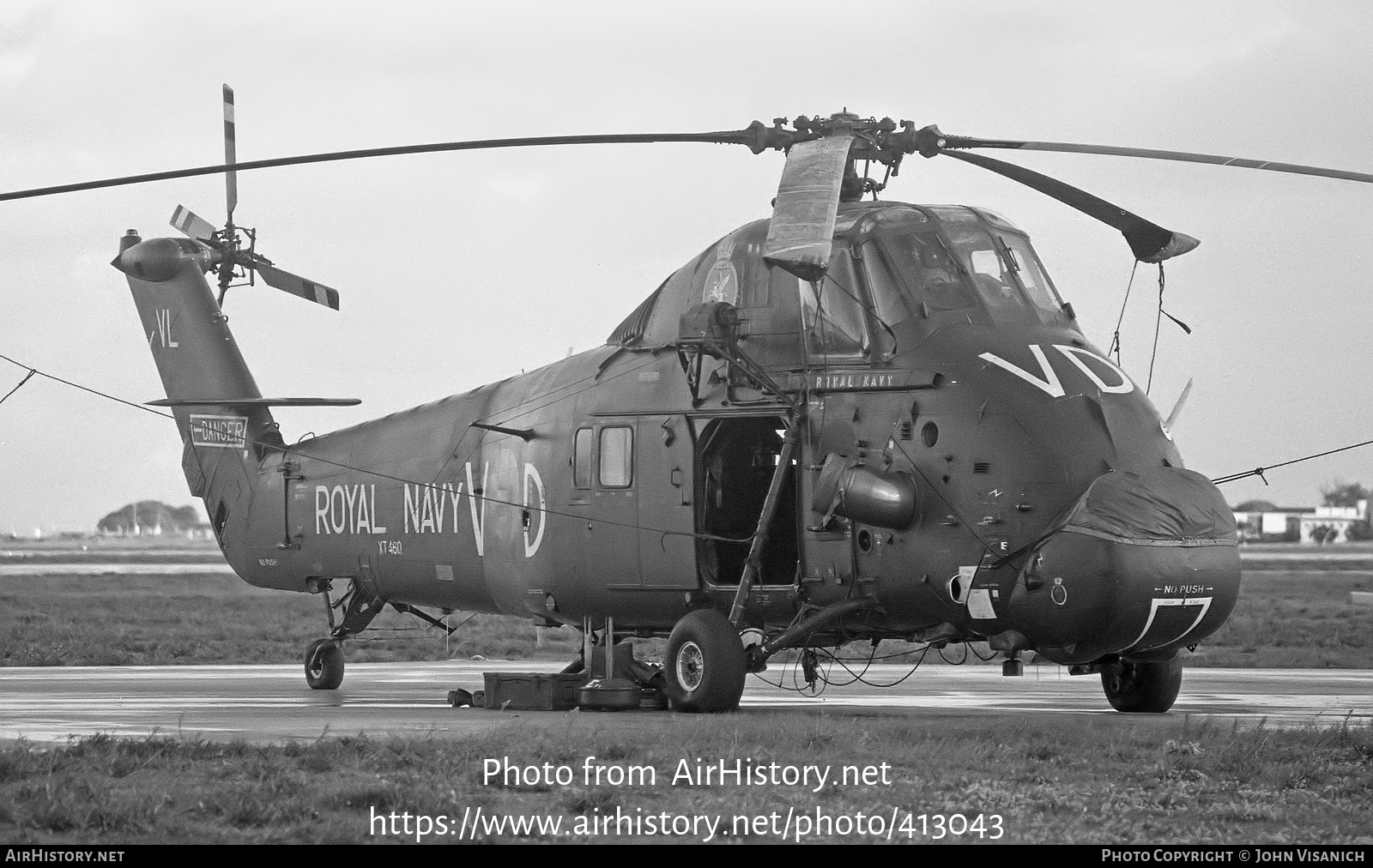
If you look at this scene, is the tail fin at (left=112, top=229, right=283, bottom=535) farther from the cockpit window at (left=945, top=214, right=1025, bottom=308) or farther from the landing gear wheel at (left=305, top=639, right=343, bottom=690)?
the cockpit window at (left=945, top=214, right=1025, bottom=308)

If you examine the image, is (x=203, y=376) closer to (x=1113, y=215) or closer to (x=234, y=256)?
(x=234, y=256)

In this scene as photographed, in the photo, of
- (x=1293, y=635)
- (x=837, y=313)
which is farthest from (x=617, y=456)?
(x=1293, y=635)

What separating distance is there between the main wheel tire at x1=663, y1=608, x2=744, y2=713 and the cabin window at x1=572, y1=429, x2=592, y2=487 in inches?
92.3

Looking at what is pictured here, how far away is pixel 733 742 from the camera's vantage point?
12820mm

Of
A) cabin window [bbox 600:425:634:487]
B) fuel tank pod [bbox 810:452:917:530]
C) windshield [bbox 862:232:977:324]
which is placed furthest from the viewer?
cabin window [bbox 600:425:634:487]

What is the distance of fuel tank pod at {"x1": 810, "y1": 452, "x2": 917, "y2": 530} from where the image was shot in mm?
15422

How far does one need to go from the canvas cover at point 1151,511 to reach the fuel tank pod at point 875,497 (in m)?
1.50

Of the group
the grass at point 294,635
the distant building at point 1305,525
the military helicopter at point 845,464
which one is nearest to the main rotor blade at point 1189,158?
the military helicopter at point 845,464

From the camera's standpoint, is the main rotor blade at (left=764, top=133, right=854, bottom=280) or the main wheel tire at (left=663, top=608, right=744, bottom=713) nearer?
the main rotor blade at (left=764, top=133, right=854, bottom=280)

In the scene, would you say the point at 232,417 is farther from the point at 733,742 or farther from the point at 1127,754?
the point at 1127,754

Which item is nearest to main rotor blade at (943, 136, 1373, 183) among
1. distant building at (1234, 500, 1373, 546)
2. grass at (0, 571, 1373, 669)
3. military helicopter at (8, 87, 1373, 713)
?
military helicopter at (8, 87, 1373, 713)

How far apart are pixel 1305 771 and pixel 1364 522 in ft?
537

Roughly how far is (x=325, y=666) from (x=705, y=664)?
8.70 metres

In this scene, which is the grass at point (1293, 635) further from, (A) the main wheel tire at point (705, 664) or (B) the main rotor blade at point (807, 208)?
(B) the main rotor blade at point (807, 208)
